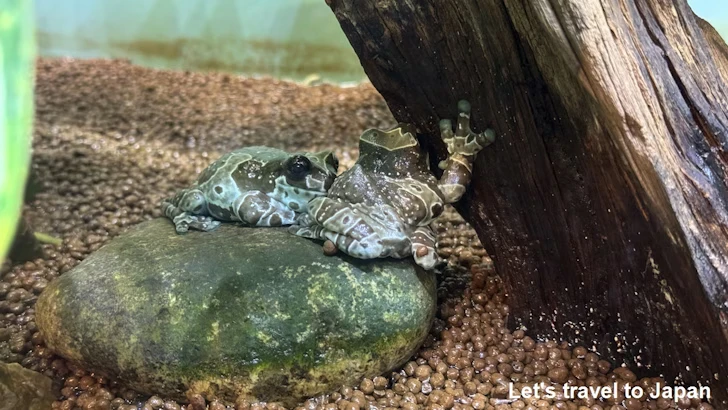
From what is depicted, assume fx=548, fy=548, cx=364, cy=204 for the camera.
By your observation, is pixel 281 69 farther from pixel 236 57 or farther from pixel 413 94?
pixel 413 94

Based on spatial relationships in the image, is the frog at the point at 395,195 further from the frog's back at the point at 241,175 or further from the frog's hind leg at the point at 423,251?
the frog's back at the point at 241,175

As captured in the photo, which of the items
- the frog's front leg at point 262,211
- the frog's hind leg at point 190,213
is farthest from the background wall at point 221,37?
the frog's front leg at point 262,211

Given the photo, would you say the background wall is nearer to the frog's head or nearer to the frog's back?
the frog's back

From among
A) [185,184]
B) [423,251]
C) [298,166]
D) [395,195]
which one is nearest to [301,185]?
[298,166]

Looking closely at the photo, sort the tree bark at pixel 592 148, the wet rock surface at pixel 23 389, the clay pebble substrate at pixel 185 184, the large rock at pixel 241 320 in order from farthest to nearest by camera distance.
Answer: the clay pebble substrate at pixel 185 184, the large rock at pixel 241 320, the wet rock surface at pixel 23 389, the tree bark at pixel 592 148

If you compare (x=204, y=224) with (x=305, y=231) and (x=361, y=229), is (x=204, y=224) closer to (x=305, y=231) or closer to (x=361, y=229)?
(x=305, y=231)

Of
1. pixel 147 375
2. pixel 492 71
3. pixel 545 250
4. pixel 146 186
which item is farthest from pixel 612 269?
pixel 146 186
